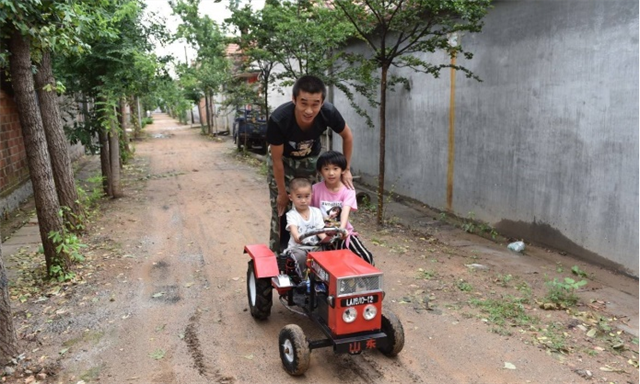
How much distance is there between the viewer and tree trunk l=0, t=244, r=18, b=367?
374cm

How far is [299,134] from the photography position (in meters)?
4.36

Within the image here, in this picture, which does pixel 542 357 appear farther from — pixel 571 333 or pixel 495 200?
pixel 495 200

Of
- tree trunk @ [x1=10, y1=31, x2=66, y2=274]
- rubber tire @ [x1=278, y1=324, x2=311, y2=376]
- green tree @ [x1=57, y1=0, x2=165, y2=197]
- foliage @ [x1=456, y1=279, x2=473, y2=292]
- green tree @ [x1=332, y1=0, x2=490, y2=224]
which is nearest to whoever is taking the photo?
rubber tire @ [x1=278, y1=324, x2=311, y2=376]

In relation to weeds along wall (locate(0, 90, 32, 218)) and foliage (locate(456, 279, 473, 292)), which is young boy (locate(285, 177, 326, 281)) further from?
weeds along wall (locate(0, 90, 32, 218))

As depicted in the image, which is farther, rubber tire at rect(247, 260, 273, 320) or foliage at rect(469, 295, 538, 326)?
foliage at rect(469, 295, 538, 326)

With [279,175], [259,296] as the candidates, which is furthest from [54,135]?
[259,296]

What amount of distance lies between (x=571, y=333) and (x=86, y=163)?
1594 cm

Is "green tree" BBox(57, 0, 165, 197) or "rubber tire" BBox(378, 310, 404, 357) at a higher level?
"green tree" BBox(57, 0, 165, 197)

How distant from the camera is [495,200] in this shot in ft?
26.1

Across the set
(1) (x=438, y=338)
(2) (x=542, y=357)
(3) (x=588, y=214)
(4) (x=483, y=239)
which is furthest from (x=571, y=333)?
(4) (x=483, y=239)

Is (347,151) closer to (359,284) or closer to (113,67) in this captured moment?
(359,284)

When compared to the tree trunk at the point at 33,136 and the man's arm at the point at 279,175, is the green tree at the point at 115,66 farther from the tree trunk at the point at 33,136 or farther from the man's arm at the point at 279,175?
the man's arm at the point at 279,175

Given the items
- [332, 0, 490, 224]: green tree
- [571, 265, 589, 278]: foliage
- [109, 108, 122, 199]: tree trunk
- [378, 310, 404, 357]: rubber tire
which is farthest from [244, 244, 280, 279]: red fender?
[109, 108, 122, 199]: tree trunk

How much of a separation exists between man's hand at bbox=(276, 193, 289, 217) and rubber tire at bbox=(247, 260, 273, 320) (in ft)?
1.83
